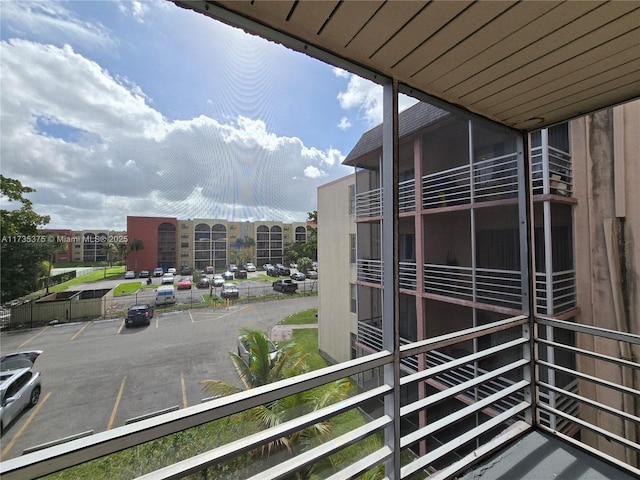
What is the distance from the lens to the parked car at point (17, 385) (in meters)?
0.94

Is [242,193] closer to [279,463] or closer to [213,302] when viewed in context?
[213,302]

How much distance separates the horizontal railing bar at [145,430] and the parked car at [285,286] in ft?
5.04

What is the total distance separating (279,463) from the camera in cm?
87

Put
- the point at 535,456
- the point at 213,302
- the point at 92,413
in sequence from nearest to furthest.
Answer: the point at 92,413 → the point at 535,456 → the point at 213,302

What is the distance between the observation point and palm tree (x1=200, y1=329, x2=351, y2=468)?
1094 mm

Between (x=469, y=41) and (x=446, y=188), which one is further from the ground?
(x=469, y=41)

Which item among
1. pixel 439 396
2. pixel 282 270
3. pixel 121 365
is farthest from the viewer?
pixel 282 270

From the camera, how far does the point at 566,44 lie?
38.1 inches

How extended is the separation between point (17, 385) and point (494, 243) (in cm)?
341

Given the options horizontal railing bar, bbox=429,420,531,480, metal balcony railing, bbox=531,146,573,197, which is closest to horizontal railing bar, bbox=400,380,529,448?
horizontal railing bar, bbox=429,420,531,480

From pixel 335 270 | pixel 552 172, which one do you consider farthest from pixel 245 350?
pixel 552 172

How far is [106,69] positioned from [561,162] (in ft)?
13.5

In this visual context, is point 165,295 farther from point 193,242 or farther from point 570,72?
point 570,72

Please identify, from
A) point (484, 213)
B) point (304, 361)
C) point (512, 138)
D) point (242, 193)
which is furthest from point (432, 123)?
point (304, 361)
